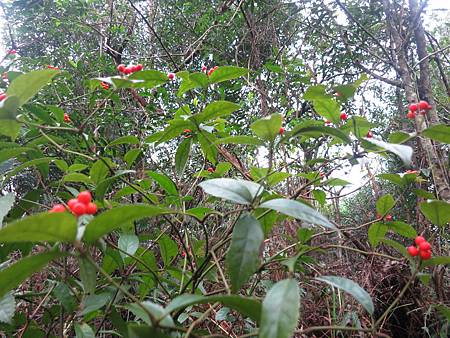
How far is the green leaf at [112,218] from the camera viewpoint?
1.55ft

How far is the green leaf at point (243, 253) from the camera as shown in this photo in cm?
52

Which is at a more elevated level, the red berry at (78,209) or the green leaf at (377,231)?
the red berry at (78,209)

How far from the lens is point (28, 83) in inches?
24.9

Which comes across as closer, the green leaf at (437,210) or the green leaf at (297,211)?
→ the green leaf at (297,211)

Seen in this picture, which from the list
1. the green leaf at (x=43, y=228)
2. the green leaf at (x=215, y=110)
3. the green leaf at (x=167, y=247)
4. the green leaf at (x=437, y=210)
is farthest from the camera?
the green leaf at (x=167, y=247)

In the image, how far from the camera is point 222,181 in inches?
26.0

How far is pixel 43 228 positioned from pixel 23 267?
0.30ft

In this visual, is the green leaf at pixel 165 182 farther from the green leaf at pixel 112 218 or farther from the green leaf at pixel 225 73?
the green leaf at pixel 112 218

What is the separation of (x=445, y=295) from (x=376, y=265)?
1.13 feet

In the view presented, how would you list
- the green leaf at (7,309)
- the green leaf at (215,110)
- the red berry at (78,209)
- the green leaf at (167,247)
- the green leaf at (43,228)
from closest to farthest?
1. the green leaf at (43,228)
2. the red berry at (78,209)
3. the green leaf at (7,309)
4. the green leaf at (215,110)
5. the green leaf at (167,247)

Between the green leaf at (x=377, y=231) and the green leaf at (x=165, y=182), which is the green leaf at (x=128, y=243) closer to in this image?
the green leaf at (x=165, y=182)

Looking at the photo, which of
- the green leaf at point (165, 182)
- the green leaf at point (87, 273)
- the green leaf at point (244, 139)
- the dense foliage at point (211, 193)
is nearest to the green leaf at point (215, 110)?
the dense foliage at point (211, 193)

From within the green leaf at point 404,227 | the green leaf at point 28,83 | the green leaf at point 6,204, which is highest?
the green leaf at point 28,83

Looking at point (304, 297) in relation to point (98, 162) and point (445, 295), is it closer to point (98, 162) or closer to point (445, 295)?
point (445, 295)
